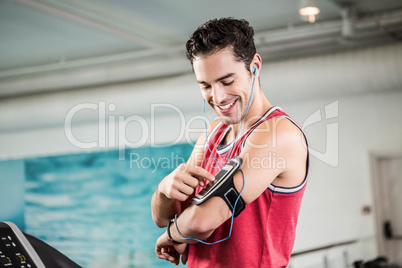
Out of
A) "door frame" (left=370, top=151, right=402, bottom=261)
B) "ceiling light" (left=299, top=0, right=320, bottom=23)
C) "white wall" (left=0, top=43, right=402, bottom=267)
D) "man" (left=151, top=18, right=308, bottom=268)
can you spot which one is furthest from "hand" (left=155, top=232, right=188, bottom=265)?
"door frame" (left=370, top=151, right=402, bottom=261)

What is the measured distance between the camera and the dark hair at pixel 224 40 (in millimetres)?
1003

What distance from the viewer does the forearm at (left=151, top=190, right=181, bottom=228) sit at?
107 cm

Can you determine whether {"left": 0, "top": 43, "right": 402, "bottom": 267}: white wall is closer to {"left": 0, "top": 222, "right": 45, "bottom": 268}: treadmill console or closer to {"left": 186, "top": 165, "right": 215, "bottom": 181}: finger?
{"left": 186, "top": 165, "right": 215, "bottom": 181}: finger

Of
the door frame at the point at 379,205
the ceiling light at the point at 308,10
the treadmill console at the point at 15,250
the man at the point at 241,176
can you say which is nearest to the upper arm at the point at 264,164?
the man at the point at 241,176

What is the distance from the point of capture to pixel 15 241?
2.65 ft

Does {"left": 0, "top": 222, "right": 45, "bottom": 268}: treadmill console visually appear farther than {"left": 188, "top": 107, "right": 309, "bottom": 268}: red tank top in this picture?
No

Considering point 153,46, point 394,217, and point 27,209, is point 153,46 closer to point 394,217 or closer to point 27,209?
point 394,217

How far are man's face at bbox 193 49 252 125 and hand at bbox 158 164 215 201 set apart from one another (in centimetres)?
15

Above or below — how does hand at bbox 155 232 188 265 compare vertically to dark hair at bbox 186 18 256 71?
below

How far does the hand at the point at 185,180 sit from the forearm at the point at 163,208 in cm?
8

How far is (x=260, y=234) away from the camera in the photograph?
3.29 ft

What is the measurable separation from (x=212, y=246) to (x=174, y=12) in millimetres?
3480

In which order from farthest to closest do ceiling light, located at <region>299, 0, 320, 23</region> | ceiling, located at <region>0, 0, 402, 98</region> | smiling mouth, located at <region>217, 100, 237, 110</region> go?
1. ceiling, located at <region>0, 0, 402, 98</region>
2. ceiling light, located at <region>299, 0, 320, 23</region>
3. smiling mouth, located at <region>217, 100, 237, 110</region>

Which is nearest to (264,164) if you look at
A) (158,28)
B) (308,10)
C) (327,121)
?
(308,10)
